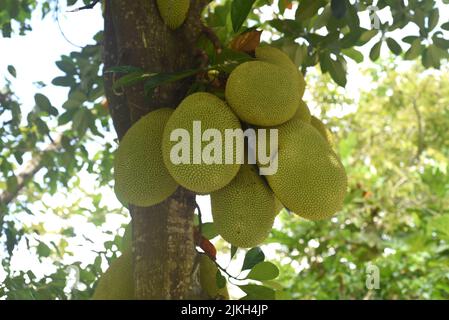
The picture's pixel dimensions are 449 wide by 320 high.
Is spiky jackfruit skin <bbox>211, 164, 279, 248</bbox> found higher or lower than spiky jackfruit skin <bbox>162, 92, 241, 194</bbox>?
lower

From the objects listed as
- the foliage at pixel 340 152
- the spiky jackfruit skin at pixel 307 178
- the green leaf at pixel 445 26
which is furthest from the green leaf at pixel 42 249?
the green leaf at pixel 445 26

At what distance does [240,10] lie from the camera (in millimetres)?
1057

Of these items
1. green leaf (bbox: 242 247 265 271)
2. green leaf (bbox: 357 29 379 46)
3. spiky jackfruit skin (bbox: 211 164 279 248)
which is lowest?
green leaf (bbox: 242 247 265 271)

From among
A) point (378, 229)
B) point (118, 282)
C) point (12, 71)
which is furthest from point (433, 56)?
point (378, 229)

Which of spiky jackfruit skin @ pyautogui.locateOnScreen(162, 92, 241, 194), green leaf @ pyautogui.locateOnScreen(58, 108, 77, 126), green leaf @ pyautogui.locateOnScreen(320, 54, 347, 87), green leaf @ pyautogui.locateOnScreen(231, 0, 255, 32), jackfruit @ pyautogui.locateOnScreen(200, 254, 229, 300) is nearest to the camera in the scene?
spiky jackfruit skin @ pyautogui.locateOnScreen(162, 92, 241, 194)

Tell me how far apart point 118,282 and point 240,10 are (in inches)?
24.0

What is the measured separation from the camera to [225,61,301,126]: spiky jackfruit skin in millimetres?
991

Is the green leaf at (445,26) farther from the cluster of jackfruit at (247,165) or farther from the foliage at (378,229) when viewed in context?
the foliage at (378,229)

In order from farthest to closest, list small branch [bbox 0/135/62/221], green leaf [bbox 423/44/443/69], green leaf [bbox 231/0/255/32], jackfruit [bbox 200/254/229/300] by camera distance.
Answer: small branch [bbox 0/135/62/221]
green leaf [bbox 423/44/443/69]
jackfruit [bbox 200/254/229/300]
green leaf [bbox 231/0/255/32]

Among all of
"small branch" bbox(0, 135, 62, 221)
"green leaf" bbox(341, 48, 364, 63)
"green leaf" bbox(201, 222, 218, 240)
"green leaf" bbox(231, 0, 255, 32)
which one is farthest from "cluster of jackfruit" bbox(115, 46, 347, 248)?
"small branch" bbox(0, 135, 62, 221)

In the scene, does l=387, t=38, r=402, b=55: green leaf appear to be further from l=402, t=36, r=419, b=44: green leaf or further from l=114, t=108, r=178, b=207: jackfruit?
l=114, t=108, r=178, b=207: jackfruit

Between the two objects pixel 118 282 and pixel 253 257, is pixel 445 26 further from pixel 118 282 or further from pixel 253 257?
pixel 118 282
